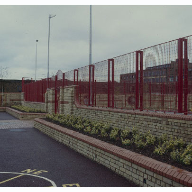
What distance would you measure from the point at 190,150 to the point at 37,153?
5.24m

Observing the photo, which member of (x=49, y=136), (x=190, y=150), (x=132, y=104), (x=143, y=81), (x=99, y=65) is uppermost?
(x=99, y=65)

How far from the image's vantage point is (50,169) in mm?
6746

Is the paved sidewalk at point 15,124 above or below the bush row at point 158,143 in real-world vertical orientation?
below

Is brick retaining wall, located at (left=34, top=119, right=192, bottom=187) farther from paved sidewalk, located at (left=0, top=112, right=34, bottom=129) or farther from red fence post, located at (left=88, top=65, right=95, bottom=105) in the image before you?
paved sidewalk, located at (left=0, top=112, right=34, bottom=129)

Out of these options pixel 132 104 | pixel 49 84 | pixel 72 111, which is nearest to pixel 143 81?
pixel 132 104

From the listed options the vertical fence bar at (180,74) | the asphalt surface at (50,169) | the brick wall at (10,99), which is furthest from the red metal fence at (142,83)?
the brick wall at (10,99)

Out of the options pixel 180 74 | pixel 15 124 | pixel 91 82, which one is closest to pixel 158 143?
pixel 180 74

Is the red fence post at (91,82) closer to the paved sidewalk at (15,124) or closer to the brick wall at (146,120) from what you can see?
the brick wall at (146,120)

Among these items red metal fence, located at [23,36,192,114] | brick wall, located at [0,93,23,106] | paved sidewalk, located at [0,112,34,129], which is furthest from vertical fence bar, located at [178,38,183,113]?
brick wall, located at [0,93,23,106]

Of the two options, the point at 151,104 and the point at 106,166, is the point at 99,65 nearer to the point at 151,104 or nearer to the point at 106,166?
the point at 151,104

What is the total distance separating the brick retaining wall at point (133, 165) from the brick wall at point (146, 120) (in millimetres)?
1462

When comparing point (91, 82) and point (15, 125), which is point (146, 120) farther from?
point (15, 125)

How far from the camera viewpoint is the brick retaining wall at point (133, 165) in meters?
4.53

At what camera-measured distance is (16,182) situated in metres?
5.64
